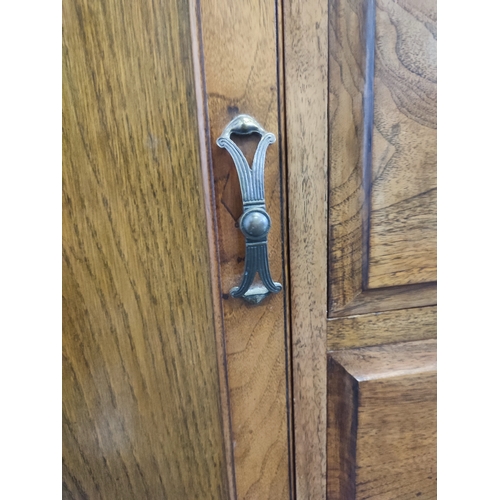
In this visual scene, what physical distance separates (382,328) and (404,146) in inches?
6.6

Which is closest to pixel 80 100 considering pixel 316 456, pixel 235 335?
pixel 235 335

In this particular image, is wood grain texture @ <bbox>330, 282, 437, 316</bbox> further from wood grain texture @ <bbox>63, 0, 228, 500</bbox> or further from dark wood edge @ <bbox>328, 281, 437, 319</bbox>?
wood grain texture @ <bbox>63, 0, 228, 500</bbox>

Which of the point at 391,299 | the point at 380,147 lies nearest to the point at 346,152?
the point at 380,147

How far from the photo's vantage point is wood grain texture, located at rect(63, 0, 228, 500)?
0.27 m

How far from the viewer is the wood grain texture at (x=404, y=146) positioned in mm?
301

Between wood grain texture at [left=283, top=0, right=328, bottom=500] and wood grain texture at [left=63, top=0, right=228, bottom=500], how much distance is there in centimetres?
8

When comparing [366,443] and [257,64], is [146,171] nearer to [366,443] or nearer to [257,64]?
[257,64]

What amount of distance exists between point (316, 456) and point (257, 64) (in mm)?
359

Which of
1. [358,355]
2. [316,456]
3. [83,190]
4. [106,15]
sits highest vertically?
[106,15]

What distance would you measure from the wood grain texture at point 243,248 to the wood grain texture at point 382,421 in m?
0.05

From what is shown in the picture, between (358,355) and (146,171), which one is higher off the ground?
(146,171)

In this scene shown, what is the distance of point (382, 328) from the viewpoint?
0.35 m

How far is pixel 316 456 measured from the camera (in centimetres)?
36

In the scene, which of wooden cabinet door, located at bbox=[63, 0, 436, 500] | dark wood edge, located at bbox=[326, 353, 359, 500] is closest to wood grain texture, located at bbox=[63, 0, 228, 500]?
wooden cabinet door, located at bbox=[63, 0, 436, 500]
